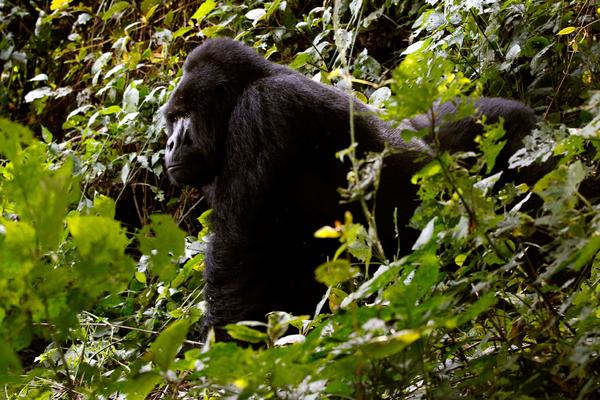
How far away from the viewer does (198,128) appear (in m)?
3.60

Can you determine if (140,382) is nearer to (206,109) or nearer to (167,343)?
(167,343)

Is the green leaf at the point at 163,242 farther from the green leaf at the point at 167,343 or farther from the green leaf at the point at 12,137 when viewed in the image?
the green leaf at the point at 12,137

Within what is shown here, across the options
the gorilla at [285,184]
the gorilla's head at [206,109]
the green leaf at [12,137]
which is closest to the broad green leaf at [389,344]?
the green leaf at [12,137]

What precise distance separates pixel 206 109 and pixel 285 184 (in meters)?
0.58

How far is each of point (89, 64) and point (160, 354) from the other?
5150 mm

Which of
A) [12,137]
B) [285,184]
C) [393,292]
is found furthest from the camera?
[285,184]

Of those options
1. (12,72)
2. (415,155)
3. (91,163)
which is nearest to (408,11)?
(415,155)

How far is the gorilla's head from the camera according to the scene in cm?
355

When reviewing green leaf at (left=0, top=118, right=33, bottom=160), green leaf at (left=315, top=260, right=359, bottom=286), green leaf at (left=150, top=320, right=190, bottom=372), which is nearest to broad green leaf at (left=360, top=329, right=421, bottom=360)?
green leaf at (left=315, top=260, right=359, bottom=286)

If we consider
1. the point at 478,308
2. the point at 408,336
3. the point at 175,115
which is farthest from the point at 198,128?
the point at 408,336

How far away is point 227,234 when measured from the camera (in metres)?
3.35

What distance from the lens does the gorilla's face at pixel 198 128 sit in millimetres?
3547

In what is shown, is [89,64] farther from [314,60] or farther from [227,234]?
[227,234]

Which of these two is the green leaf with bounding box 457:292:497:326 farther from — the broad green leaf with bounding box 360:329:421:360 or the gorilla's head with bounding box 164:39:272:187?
the gorilla's head with bounding box 164:39:272:187
